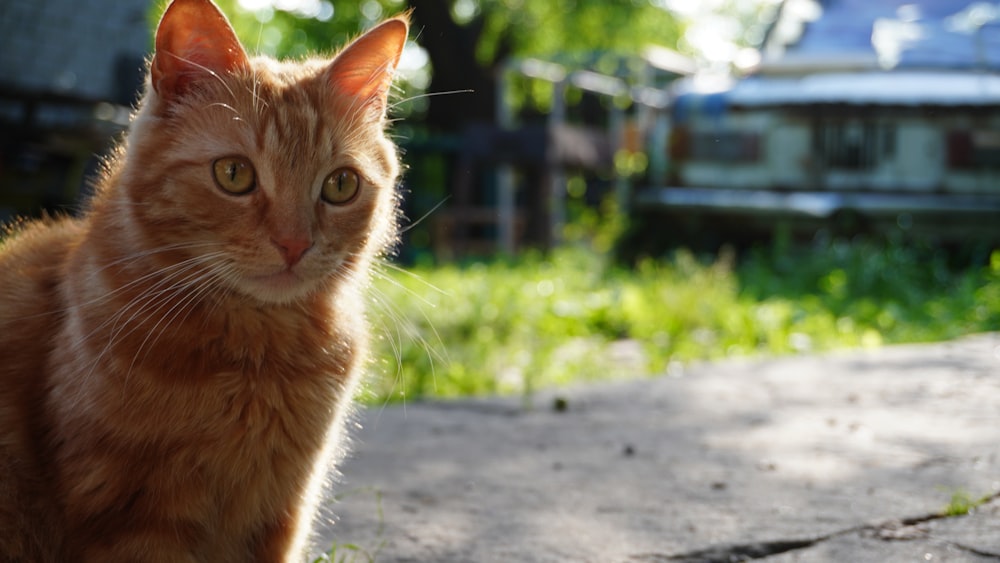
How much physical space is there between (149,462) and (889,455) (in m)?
2.05

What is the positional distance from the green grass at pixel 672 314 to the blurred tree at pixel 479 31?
624 centimetres

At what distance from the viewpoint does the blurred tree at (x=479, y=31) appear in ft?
43.5

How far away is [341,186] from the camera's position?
72.7 inches

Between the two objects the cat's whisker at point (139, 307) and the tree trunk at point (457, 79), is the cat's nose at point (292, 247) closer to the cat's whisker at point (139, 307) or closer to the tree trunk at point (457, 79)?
the cat's whisker at point (139, 307)

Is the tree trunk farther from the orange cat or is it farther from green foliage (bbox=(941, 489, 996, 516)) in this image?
the orange cat

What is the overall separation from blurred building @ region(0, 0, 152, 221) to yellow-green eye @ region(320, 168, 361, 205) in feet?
14.0

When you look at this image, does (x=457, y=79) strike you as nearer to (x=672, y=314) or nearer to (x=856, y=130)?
(x=856, y=130)

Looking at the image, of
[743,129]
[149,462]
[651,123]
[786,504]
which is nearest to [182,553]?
[149,462]

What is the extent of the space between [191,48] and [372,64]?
1.23ft

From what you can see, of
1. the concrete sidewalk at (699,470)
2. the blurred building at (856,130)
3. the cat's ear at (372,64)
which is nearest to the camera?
the cat's ear at (372,64)

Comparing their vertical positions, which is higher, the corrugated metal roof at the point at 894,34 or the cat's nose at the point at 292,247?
the corrugated metal roof at the point at 894,34

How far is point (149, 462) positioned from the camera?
1620 millimetres

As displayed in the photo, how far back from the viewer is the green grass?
4891 millimetres

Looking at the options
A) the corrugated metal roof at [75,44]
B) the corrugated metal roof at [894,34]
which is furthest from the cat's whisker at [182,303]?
the corrugated metal roof at [75,44]
